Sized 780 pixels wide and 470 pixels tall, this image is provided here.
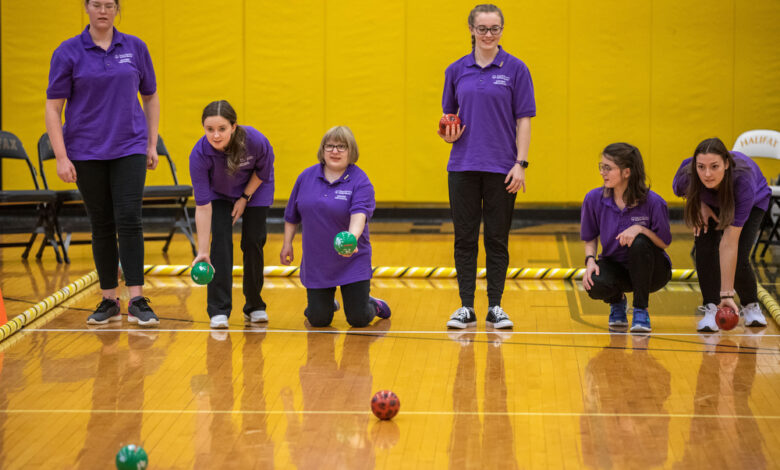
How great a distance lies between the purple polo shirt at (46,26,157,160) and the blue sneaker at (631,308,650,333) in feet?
8.57

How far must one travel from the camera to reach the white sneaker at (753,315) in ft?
16.3

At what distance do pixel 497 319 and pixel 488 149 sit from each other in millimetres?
863

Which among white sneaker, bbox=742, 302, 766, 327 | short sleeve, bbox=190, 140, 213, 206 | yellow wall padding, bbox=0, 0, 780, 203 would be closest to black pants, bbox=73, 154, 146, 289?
short sleeve, bbox=190, 140, 213, 206

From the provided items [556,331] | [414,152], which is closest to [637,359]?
[556,331]

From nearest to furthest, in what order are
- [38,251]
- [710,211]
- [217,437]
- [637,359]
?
[217,437] < [637,359] < [710,211] < [38,251]

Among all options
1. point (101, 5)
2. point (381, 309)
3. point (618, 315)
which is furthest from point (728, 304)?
point (101, 5)

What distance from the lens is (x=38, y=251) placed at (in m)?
7.55

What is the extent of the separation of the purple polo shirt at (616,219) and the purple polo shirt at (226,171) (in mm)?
1627

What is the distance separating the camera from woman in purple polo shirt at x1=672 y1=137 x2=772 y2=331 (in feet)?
15.5

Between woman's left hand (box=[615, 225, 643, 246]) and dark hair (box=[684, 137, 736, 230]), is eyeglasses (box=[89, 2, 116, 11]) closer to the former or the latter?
woman's left hand (box=[615, 225, 643, 246])

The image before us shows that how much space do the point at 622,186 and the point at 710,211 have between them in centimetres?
45

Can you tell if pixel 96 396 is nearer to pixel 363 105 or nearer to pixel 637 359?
pixel 637 359

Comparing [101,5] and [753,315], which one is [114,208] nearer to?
[101,5]

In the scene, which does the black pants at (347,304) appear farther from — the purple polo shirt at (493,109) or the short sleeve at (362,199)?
the purple polo shirt at (493,109)
